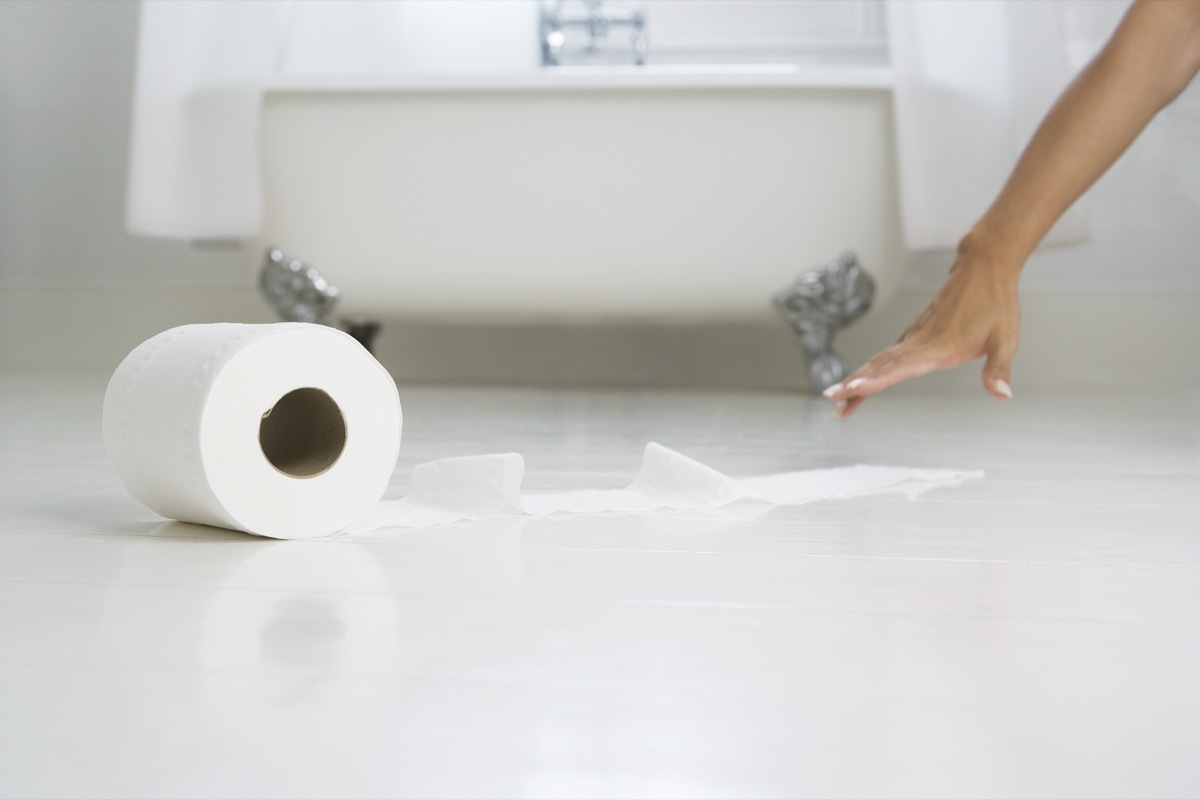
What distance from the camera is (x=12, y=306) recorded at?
10.1ft

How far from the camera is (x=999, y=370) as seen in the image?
50.8 inches

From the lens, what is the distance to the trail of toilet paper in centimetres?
93

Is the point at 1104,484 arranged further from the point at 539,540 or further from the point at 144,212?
the point at 144,212

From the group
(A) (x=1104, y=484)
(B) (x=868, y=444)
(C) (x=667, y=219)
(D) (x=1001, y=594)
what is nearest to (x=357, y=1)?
(C) (x=667, y=219)

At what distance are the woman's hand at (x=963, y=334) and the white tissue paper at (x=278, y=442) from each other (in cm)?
42

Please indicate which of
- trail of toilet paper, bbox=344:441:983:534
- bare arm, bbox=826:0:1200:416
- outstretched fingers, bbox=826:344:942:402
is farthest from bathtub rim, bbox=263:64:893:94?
trail of toilet paper, bbox=344:441:983:534

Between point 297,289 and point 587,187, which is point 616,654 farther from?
point 297,289

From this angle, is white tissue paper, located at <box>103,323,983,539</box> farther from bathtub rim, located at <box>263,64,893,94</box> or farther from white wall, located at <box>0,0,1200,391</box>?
white wall, located at <box>0,0,1200,391</box>

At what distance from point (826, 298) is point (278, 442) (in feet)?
5.14

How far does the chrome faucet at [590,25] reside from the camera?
291cm

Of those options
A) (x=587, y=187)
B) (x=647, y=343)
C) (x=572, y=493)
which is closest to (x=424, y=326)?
(x=647, y=343)

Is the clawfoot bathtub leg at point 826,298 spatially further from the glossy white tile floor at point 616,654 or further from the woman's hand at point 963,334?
the glossy white tile floor at point 616,654

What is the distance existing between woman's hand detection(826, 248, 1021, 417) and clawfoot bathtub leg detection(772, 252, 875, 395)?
3.00ft

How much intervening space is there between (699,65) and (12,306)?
185cm
